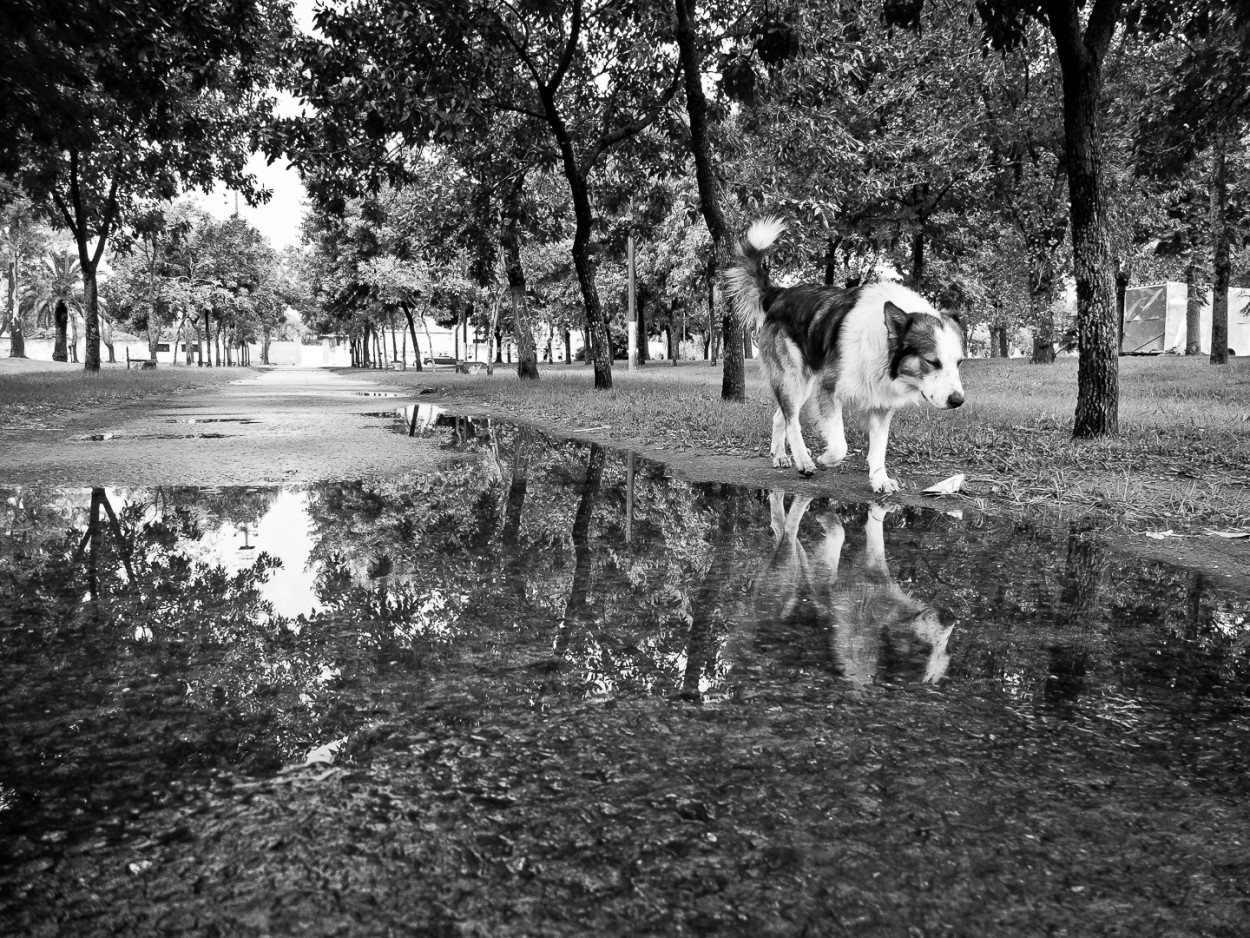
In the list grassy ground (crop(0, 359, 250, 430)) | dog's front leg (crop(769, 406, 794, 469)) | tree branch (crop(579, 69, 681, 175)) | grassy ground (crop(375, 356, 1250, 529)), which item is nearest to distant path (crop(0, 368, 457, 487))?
grassy ground (crop(0, 359, 250, 430))

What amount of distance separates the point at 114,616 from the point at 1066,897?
335 cm

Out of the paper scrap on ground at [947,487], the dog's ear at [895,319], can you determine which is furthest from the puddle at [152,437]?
the paper scrap on ground at [947,487]

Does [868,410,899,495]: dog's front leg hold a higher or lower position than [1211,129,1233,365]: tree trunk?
lower

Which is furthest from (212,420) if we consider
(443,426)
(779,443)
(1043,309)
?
(1043,309)

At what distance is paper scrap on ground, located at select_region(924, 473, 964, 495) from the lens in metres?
6.66

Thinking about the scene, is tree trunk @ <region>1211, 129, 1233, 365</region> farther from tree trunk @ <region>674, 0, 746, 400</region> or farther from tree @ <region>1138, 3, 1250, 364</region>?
tree trunk @ <region>674, 0, 746, 400</region>

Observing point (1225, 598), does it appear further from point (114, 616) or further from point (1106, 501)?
point (114, 616)

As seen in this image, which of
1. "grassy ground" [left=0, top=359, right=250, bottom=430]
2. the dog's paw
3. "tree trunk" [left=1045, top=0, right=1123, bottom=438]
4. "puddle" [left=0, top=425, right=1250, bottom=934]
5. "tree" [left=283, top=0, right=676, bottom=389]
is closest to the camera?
"puddle" [left=0, top=425, right=1250, bottom=934]

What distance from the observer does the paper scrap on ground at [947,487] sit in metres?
6.66

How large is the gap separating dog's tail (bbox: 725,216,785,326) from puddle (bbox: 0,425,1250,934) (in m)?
4.00

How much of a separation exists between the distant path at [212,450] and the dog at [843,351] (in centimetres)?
357

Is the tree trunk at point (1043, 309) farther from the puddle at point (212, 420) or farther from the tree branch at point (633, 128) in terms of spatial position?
the puddle at point (212, 420)

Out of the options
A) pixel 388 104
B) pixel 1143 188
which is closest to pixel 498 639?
pixel 388 104

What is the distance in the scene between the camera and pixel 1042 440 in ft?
29.5
